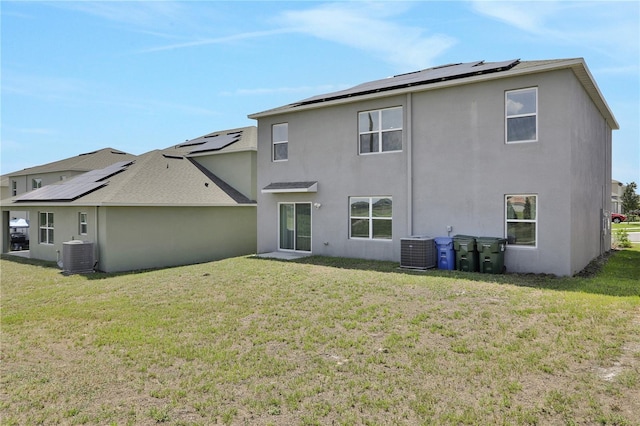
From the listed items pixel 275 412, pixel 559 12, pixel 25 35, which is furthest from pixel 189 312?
pixel 559 12

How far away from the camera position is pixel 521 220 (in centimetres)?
1165

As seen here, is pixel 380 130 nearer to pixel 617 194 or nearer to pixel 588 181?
pixel 588 181

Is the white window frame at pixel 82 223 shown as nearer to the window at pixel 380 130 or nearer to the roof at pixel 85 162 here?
the window at pixel 380 130

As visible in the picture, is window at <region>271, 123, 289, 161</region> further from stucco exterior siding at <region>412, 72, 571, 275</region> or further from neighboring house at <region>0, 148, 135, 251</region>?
neighboring house at <region>0, 148, 135, 251</region>

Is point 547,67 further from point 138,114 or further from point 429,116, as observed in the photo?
point 138,114

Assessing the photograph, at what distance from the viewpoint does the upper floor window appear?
37.8ft

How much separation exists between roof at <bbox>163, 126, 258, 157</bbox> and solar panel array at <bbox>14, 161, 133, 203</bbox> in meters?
3.43

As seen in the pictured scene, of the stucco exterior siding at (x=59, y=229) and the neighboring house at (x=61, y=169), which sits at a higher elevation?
the neighboring house at (x=61, y=169)

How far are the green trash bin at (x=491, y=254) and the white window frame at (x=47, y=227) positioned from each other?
18.4m

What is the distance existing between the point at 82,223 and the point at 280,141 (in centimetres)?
893

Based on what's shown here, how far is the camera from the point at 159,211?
1739cm

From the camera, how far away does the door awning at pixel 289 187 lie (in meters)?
15.7

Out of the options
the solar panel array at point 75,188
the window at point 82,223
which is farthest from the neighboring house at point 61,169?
the window at point 82,223

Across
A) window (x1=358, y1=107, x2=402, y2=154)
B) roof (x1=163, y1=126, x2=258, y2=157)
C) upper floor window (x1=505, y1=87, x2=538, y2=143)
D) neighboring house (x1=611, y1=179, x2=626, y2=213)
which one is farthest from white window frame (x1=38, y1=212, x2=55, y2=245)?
neighboring house (x1=611, y1=179, x2=626, y2=213)
